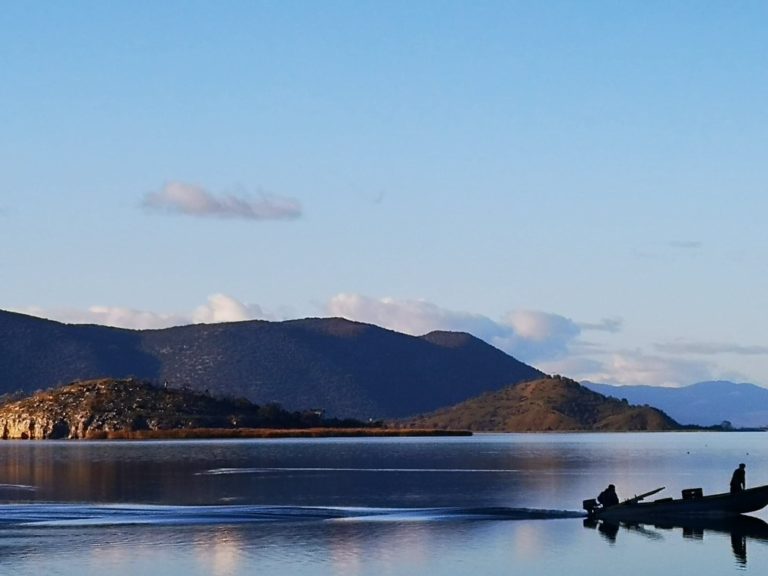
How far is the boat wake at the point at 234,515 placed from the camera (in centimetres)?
6781

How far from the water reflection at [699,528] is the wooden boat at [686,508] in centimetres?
33

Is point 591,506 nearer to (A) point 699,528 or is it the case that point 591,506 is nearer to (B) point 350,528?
(A) point 699,528

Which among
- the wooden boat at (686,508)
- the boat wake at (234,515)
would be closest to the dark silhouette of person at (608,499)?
the wooden boat at (686,508)

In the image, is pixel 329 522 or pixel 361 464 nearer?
pixel 329 522

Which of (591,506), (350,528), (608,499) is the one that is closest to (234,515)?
(350,528)

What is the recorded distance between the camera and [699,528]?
6556 cm

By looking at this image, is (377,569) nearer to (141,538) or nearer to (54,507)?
(141,538)

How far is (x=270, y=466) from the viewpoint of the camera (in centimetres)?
12800

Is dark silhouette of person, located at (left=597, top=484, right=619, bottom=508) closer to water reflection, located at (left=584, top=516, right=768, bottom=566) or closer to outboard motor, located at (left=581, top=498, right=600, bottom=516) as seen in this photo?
outboard motor, located at (left=581, top=498, right=600, bottom=516)

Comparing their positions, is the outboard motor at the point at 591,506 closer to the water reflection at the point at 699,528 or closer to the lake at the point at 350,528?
the water reflection at the point at 699,528

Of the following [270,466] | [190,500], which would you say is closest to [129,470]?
[270,466]

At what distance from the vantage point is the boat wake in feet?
222

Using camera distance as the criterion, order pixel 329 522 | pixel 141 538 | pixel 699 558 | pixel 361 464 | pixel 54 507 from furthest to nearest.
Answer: pixel 361 464, pixel 54 507, pixel 329 522, pixel 141 538, pixel 699 558

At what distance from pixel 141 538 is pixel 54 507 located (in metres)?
15.6
